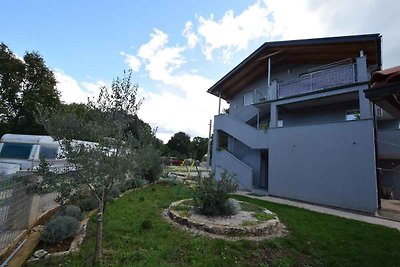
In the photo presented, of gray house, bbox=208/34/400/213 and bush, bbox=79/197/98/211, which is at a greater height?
gray house, bbox=208/34/400/213

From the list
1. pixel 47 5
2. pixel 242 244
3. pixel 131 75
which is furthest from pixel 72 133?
pixel 47 5

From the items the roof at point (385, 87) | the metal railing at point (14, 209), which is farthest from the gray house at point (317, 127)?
the metal railing at point (14, 209)

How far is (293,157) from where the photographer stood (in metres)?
12.8

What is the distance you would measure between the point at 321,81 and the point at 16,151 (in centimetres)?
1644

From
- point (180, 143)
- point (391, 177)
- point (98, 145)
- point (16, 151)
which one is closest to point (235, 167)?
point (391, 177)

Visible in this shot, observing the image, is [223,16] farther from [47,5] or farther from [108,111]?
[108,111]

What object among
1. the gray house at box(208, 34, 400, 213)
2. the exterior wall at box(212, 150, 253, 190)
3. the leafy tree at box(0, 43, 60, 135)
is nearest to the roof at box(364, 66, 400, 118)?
the gray house at box(208, 34, 400, 213)

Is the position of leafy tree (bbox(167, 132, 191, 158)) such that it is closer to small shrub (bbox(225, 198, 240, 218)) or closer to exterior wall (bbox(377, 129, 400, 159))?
exterior wall (bbox(377, 129, 400, 159))

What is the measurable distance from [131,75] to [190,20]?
29.8 ft

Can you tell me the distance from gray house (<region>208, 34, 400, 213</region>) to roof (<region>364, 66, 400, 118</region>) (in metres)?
7.82

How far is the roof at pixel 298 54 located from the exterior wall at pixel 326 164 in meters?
4.84

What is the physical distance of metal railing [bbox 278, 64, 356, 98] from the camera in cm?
1167

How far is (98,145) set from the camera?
4.06 metres

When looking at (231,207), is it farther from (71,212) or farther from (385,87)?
(385,87)
